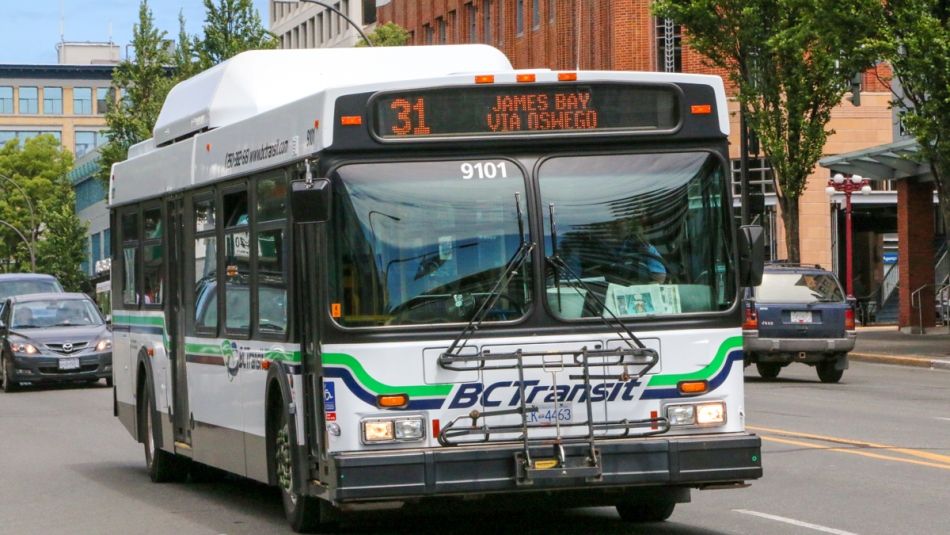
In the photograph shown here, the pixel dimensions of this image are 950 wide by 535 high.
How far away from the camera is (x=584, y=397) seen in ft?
32.0

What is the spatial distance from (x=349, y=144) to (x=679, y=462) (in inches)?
95.9

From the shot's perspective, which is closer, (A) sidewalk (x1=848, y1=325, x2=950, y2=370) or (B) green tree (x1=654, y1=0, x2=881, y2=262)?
(A) sidewalk (x1=848, y1=325, x2=950, y2=370)

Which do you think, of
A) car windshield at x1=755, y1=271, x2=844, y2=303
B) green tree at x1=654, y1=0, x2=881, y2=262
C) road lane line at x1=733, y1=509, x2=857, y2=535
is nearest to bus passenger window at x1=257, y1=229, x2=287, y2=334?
road lane line at x1=733, y1=509, x2=857, y2=535

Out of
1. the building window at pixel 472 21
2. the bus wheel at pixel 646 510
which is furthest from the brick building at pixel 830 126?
the bus wheel at pixel 646 510

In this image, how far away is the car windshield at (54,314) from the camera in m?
30.7

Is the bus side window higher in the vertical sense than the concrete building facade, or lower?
lower

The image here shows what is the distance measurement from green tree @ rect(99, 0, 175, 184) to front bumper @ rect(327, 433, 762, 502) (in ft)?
164

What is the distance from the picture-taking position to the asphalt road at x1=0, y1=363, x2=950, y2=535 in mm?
11281

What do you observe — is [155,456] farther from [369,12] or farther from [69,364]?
[369,12]

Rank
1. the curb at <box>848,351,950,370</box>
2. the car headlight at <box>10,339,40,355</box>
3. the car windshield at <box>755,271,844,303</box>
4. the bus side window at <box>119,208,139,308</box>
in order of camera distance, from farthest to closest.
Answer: the curb at <box>848,351,950,370</box>
the car headlight at <box>10,339,40,355</box>
the car windshield at <box>755,271,844,303</box>
the bus side window at <box>119,208,139,308</box>

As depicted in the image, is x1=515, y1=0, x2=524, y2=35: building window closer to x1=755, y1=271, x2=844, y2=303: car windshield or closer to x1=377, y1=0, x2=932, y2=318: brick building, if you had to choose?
x1=377, y1=0, x2=932, y2=318: brick building

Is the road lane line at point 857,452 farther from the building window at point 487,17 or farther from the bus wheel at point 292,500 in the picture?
the building window at point 487,17

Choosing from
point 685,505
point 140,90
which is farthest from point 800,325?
point 140,90

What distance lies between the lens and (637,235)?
393 inches
